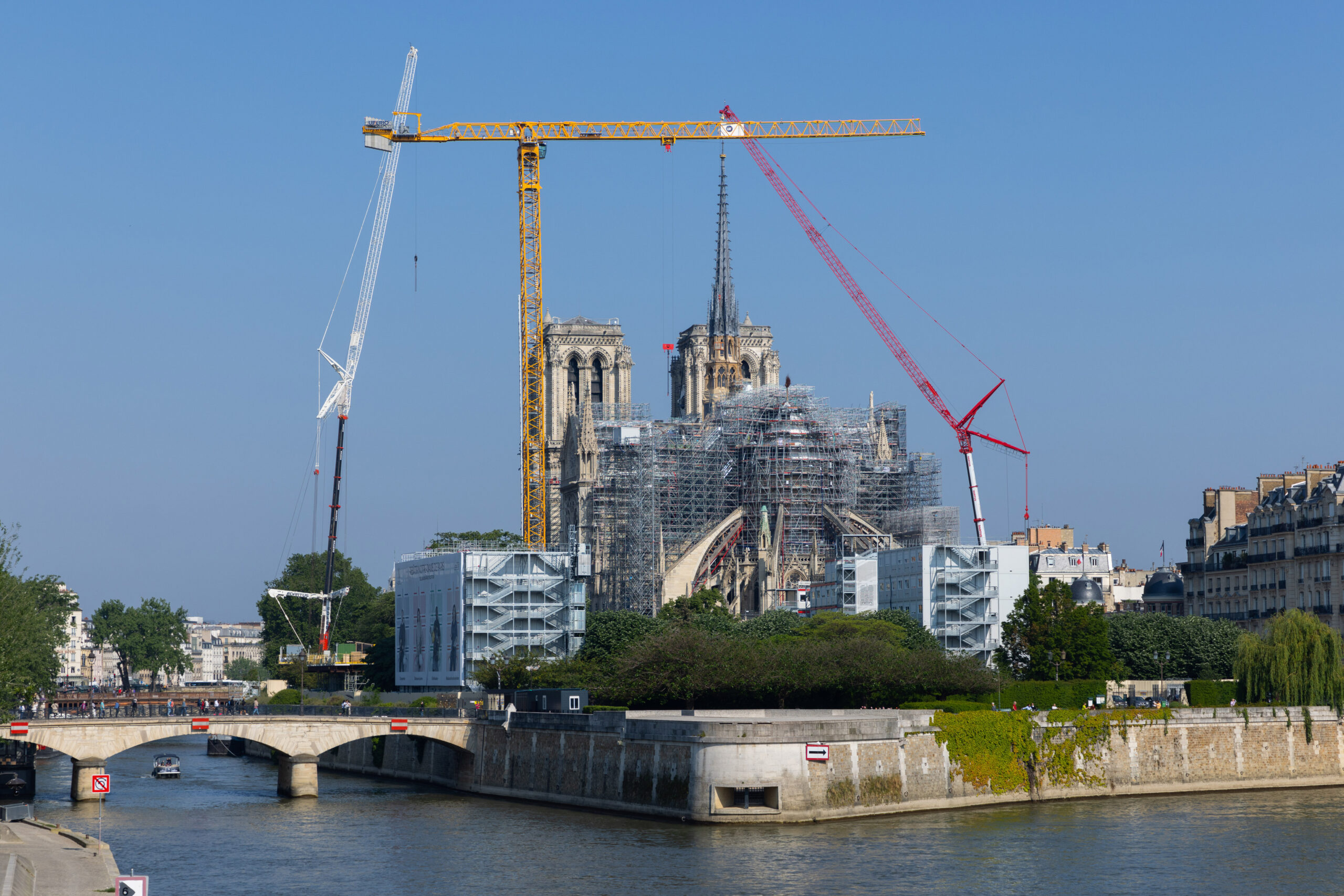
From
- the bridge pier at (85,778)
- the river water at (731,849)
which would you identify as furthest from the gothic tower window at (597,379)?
the river water at (731,849)

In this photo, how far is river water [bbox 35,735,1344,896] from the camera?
4559cm

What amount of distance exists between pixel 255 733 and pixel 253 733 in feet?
0.30

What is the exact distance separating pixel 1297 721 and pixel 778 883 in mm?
34199

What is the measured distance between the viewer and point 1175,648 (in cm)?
9319

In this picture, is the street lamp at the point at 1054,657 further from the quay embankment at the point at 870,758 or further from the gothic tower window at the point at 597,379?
the gothic tower window at the point at 597,379

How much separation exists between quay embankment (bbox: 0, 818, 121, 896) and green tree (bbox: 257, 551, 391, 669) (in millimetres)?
98032

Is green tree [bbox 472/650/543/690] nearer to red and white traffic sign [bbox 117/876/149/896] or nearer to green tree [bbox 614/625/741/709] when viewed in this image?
green tree [bbox 614/625/741/709]

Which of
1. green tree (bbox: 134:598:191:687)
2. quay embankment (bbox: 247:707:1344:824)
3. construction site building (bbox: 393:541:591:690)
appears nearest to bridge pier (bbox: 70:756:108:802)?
quay embankment (bbox: 247:707:1344:824)

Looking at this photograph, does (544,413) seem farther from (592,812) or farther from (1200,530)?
(592,812)

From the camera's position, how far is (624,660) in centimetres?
7438

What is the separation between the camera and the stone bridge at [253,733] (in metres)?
69.2

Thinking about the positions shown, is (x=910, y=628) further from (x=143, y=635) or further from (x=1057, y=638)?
(x=143, y=635)

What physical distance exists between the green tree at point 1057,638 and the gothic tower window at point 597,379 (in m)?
A: 86.7

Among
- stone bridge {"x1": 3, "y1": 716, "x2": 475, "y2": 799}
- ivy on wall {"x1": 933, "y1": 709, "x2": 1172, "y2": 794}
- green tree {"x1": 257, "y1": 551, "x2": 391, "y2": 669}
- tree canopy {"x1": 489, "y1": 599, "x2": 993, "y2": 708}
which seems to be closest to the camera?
ivy on wall {"x1": 933, "y1": 709, "x2": 1172, "y2": 794}
